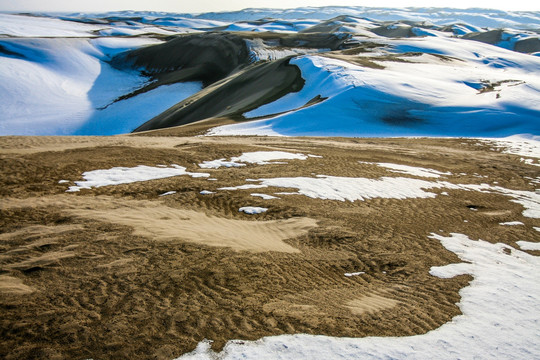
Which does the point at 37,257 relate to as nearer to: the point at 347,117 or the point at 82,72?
the point at 347,117

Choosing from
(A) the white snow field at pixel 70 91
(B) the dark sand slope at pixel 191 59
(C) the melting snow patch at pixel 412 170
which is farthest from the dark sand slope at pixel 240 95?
(B) the dark sand slope at pixel 191 59

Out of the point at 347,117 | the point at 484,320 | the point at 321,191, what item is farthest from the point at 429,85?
the point at 484,320

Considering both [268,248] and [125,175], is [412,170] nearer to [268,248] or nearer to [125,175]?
[268,248]

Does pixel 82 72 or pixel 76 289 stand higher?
pixel 82 72

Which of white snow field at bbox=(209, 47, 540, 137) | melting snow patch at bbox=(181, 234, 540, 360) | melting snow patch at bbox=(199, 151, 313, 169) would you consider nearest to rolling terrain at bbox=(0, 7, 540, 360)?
melting snow patch at bbox=(181, 234, 540, 360)

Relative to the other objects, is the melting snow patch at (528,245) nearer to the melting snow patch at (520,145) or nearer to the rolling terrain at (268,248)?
the rolling terrain at (268,248)

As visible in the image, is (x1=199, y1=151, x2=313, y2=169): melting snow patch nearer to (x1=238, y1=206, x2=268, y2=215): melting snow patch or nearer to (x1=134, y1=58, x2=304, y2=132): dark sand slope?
(x1=238, y1=206, x2=268, y2=215): melting snow patch
